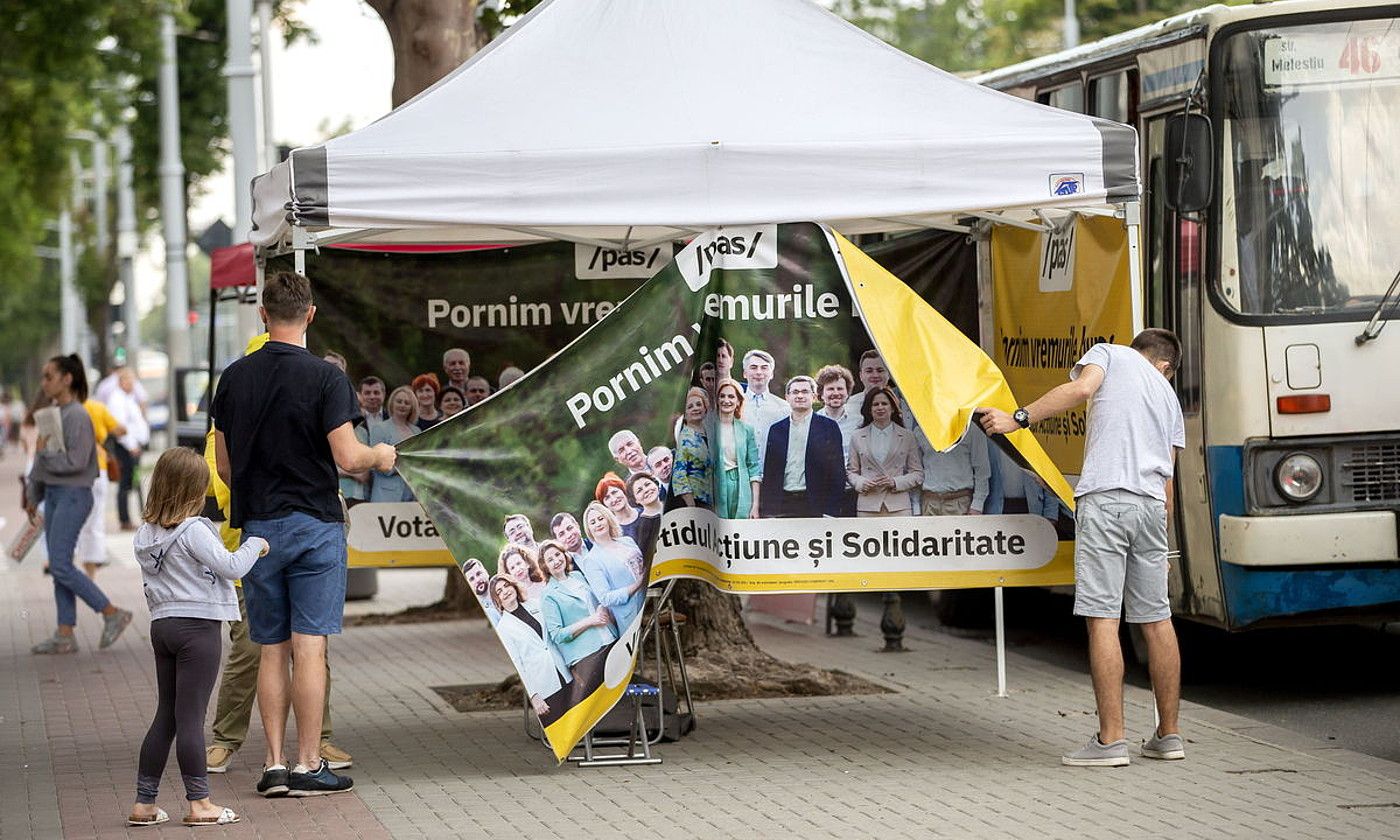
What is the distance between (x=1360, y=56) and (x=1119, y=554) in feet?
9.80

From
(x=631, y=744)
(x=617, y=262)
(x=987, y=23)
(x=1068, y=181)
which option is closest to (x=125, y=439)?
(x=617, y=262)

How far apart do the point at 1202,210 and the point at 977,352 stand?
Answer: 1.66 meters

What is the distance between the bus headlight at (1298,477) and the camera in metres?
8.92

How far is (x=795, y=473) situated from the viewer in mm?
8125

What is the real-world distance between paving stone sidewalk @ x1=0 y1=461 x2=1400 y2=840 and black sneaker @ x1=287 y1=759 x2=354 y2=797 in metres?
0.06

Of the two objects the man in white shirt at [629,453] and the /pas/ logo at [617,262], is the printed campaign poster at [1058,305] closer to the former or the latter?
the /pas/ logo at [617,262]

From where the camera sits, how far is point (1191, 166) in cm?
869

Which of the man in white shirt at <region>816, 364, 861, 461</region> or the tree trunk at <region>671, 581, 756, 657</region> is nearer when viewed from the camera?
the man in white shirt at <region>816, 364, 861, 461</region>

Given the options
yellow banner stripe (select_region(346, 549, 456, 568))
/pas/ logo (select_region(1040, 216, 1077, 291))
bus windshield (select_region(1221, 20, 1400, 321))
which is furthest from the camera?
yellow banner stripe (select_region(346, 549, 456, 568))

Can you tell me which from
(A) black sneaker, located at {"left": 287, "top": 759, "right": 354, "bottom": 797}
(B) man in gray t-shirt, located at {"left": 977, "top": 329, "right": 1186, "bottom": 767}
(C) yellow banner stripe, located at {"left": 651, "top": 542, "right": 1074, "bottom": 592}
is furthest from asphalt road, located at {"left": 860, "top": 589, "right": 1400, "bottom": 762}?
(A) black sneaker, located at {"left": 287, "top": 759, "right": 354, "bottom": 797}

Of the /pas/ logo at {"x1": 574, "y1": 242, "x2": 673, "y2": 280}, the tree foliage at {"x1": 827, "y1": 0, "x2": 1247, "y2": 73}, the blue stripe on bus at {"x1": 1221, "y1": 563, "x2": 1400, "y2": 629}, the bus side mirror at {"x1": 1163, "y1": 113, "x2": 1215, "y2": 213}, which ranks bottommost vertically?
the blue stripe on bus at {"x1": 1221, "y1": 563, "x2": 1400, "y2": 629}

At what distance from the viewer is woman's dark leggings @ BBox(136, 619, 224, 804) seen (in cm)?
686

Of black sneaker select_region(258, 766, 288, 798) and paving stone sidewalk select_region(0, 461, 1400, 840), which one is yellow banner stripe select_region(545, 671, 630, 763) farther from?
black sneaker select_region(258, 766, 288, 798)

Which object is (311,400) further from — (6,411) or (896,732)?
(6,411)
